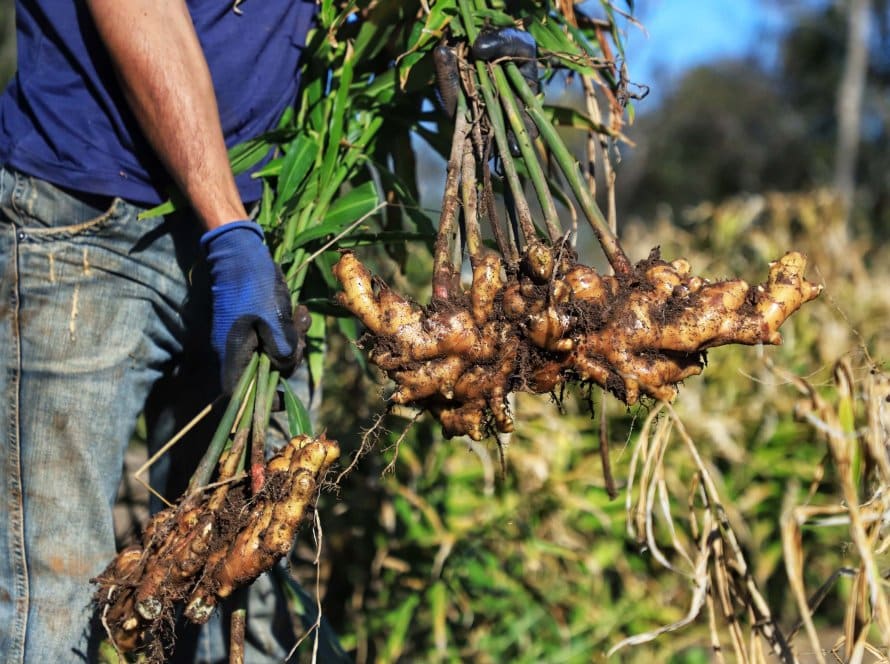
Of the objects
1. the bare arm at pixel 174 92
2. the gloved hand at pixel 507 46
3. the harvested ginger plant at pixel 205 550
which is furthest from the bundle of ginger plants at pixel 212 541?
the gloved hand at pixel 507 46

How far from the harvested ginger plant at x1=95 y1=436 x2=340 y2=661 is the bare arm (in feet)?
1.59

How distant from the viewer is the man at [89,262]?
167cm

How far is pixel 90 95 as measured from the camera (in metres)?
1.78

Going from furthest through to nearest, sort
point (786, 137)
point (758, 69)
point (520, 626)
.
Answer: point (758, 69) → point (786, 137) → point (520, 626)

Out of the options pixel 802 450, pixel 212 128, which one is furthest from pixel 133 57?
pixel 802 450

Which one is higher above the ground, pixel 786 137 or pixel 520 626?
pixel 786 137

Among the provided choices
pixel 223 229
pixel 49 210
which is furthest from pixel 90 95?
pixel 223 229

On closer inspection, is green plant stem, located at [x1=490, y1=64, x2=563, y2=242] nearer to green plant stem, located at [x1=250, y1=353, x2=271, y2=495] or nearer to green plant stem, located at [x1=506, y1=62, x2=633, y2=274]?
green plant stem, located at [x1=506, y1=62, x2=633, y2=274]

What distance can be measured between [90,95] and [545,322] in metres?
1.00

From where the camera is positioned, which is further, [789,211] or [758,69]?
[758,69]

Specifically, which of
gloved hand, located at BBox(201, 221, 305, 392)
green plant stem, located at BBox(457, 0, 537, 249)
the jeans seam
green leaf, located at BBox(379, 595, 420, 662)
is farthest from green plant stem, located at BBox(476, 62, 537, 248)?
green leaf, located at BBox(379, 595, 420, 662)

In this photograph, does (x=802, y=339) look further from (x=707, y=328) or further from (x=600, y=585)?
(x=707, y=328)

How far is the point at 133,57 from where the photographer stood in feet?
5.35

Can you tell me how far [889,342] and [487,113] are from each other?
319cm
